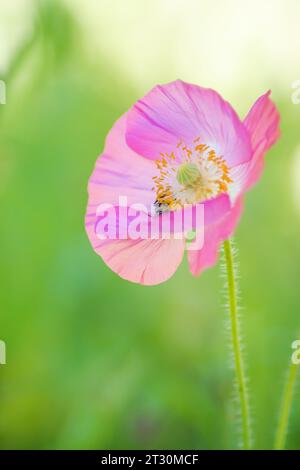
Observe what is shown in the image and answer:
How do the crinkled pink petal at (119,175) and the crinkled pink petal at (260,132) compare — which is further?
the crinkled pink petal at (119,175)

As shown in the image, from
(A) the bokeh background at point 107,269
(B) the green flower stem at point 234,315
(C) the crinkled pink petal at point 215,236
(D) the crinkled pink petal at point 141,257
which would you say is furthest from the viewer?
(A) the bokeh background at point 107,269

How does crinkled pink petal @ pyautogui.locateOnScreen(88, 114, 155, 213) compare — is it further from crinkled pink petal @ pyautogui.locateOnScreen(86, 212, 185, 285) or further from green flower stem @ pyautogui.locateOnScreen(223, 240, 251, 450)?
green flower stem @ pyautogui.locateOnScreen(223, 240, 251, 450)

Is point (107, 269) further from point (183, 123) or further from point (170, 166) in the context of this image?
point (183, 123)

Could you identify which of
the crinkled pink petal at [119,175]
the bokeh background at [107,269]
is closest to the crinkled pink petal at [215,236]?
the crinkled pink petal at [119,175]

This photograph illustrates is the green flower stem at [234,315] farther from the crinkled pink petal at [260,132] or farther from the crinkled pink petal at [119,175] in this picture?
the crinkled pink petal at [119,175]

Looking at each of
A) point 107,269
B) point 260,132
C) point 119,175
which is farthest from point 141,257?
point 107,269

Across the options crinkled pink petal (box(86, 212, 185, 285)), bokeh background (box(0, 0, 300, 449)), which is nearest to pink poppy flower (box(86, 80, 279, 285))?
crinkled pink petal (box(86, 212, 185, 285))

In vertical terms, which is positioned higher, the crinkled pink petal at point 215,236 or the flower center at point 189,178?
the flower center at point 189,178
